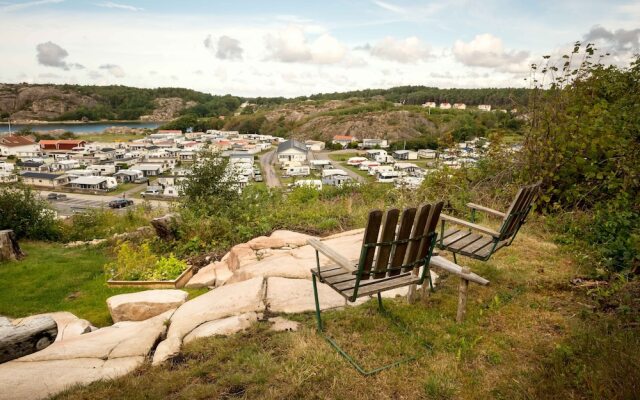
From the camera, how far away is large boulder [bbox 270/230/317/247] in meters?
7.23

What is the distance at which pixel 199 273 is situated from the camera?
275 inches

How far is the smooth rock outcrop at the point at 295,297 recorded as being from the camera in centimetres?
434

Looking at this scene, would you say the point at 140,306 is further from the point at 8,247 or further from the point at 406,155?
the point at 406,155

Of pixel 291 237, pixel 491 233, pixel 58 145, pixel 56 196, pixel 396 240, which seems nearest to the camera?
pixel 396 240

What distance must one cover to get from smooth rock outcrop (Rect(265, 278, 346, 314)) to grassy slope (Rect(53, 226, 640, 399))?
0.28 metres

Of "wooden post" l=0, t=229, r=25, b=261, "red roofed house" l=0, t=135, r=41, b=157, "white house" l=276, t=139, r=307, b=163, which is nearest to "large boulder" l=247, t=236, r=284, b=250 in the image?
"wooden post" l=0, t=229, r=25, b=261

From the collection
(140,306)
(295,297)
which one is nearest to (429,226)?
(295,297)

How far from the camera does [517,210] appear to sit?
156 inches

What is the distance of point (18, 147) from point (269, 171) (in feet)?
214

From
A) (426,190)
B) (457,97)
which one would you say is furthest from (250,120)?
(426,190)

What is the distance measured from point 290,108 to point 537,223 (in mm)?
142980

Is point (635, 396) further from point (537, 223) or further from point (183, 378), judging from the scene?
point (537, 223)

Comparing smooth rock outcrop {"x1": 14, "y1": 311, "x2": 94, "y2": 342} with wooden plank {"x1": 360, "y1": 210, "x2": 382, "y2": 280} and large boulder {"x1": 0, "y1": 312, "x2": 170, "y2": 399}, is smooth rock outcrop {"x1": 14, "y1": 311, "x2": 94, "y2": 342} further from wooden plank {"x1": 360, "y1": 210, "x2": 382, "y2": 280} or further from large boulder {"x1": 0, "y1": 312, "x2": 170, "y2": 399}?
wooden plank {"x1": 360, "y1": 210, "x2": 382, "y2": 280}

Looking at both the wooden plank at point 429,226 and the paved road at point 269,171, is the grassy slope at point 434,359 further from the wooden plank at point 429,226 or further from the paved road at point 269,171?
the paved road at point 269,171
